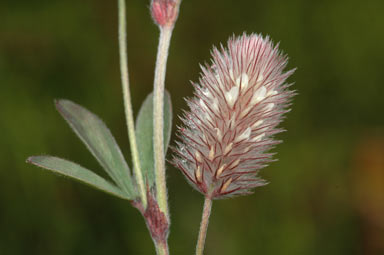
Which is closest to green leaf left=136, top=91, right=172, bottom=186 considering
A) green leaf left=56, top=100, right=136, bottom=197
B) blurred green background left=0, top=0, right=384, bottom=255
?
green leaf left=56, top=100, right=136, bottom=197

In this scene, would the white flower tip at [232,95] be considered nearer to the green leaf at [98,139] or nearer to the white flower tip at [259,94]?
the white flower tip at [259,94]

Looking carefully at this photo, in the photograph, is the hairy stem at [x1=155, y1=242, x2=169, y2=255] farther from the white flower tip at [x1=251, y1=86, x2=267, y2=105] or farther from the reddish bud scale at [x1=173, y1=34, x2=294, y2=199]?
the white flower tip at [x1=251, y1=86, x2=267, y2=105]

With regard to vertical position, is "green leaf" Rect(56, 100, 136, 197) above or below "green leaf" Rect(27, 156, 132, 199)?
above

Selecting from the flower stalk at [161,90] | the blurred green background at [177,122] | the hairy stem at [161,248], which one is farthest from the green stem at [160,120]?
the blurred green background at [177,122]

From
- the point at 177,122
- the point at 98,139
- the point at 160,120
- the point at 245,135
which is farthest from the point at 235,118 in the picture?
the point at 177,122

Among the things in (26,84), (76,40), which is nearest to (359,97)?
(76,40)

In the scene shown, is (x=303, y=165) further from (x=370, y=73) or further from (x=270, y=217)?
(x=370, y=73)
